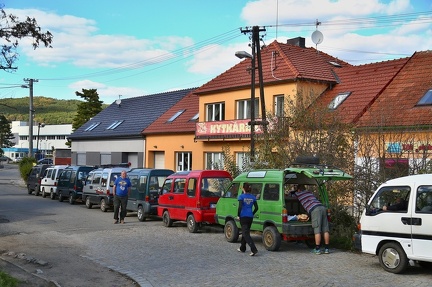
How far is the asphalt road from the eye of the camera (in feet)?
31.6

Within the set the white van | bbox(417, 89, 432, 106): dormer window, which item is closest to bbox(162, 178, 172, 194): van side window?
the white van

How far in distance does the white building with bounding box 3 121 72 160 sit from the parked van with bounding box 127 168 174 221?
282 feet

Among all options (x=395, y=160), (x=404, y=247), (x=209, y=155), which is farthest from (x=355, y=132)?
(x=209, y=155)

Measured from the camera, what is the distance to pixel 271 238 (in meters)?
12.8

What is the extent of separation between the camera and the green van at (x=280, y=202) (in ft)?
41.1

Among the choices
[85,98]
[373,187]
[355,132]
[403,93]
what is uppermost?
[85,98]

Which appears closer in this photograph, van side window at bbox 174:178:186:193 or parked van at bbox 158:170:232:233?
parked van at bbox 158:170:232:233

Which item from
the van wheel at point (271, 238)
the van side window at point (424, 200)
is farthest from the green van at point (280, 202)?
the van side window at point (424, 200)

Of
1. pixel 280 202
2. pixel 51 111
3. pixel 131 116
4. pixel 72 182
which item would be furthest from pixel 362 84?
pixel 51 111

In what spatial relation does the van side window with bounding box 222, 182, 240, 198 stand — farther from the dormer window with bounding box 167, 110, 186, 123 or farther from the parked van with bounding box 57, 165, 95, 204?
the dormer window with bounding box 167, 110, 186, 123

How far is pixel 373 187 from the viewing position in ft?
45.9

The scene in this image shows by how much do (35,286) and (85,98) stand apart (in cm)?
5730

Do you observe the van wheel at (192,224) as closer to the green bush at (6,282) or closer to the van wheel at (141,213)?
the van wheel at (141,213)

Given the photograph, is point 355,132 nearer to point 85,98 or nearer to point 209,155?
point 209,155
